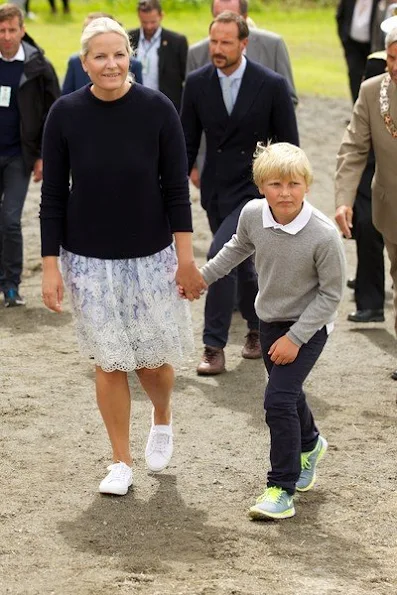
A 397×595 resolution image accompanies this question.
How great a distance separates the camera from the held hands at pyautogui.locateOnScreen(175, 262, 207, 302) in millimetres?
6122

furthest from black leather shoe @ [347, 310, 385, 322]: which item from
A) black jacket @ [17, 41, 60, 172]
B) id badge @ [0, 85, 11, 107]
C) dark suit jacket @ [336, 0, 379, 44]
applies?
dark suit jacket @ [336, 0, 379, 44]

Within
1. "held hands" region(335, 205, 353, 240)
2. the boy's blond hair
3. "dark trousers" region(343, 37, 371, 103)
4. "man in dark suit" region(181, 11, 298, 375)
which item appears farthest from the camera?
"dark trousers" region(343, 37, 371, 103)

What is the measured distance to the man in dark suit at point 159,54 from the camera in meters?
12.0

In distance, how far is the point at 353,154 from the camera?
307 inches

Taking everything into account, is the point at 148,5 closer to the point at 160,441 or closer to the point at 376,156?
the point at 376,156

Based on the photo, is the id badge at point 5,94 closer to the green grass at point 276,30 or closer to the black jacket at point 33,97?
the black jacket at point 33,97

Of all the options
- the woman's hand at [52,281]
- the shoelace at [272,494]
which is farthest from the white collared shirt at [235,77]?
the shoelace at [272,494]

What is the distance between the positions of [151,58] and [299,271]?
6.58 meters

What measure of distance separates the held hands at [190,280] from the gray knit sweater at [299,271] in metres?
0.25

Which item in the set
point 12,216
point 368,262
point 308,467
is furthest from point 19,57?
point 308,467

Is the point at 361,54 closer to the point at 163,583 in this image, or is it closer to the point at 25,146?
the point at 25,146

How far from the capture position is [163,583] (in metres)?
5.32

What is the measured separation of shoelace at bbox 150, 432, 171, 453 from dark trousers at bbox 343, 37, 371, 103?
29.1 feet

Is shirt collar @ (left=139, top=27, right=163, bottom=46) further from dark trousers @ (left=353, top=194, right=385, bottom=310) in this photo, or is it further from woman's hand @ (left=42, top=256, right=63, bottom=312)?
woman's hand @ (left=42, top=256, right=63, bottom=312)
